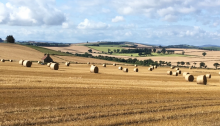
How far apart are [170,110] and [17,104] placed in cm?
726

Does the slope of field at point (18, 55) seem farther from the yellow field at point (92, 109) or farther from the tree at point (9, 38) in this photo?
the yellow field at point (92, 109)

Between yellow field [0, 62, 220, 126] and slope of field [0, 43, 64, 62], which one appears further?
slope of field [0, 43, 64, 62]

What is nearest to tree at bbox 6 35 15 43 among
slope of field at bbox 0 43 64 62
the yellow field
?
slope of field at bbox 0 43 64 62

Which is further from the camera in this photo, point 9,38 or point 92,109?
point 9,38

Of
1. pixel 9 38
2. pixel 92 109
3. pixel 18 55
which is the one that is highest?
pixel 9 38

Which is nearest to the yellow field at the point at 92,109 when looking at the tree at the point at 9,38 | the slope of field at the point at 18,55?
the slope of field at the point at 18,55

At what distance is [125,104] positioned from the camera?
13.0 m

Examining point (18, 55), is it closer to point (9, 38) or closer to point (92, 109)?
point (9, 38)

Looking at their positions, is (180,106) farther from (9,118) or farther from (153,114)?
(9,118)

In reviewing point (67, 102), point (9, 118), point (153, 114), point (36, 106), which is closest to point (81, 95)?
point (67, 102)

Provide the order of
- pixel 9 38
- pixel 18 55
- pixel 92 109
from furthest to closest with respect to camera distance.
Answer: pixel 9 38, pixel 18 55, pixel 92 109

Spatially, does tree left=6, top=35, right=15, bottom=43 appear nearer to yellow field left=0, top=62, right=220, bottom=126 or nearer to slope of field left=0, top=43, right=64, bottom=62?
slope of field left=0, top=43, right=64, bottom=62

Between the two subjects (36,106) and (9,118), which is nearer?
(9,118)

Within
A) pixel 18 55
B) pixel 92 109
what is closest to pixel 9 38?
pixel 18 55
